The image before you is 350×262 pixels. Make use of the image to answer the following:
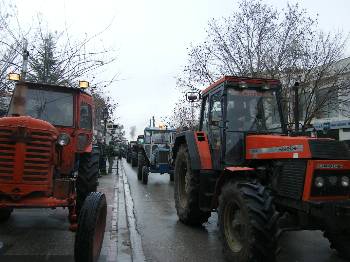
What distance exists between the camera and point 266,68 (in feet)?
66.9

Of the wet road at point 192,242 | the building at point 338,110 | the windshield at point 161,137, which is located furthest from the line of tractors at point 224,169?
the building at point 338,110

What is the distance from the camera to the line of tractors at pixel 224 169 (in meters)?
5.58

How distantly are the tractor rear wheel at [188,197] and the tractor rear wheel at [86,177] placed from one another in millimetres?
1747

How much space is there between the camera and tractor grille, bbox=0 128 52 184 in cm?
617

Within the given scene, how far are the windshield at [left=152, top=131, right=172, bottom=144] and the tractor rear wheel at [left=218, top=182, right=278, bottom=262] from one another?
1466 centimetres

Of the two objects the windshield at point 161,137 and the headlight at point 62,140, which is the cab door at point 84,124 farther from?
the windshield at point 161,137

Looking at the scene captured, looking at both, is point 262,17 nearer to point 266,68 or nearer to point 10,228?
point 266,68

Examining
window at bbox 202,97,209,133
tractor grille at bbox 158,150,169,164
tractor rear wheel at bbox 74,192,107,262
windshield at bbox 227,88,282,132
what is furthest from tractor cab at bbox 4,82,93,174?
tractor grille at bbox 158,150,169,164

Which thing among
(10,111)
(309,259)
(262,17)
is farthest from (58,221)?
(262,17)

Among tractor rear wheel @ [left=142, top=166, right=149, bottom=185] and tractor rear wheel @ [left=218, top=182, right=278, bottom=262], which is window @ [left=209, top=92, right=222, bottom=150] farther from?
tractor rear wheel @ [left=142, top=166, right=149, bottom=185]

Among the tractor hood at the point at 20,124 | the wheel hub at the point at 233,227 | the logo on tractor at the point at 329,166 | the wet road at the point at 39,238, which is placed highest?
the tractor hood at the point at 20,124

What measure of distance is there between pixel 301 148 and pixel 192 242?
2.59 metres

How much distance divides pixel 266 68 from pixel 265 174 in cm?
1429

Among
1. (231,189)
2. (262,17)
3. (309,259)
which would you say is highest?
(262,17)
